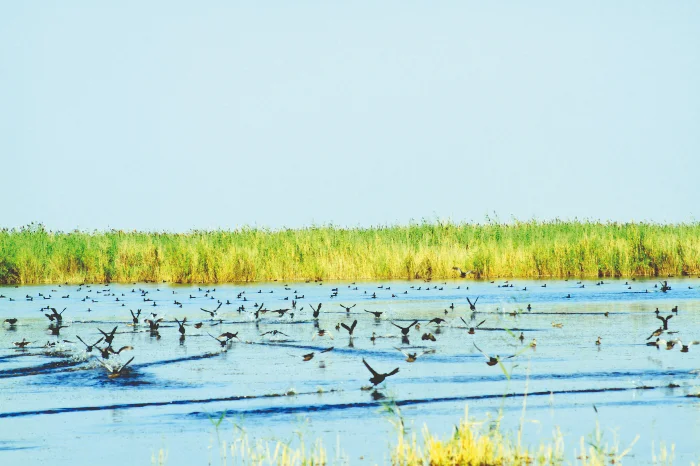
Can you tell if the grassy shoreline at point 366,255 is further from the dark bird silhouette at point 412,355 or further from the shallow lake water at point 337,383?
the dark bird silhouette at point 412,355

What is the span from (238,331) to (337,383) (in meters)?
6.18

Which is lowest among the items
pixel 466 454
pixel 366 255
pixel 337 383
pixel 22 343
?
pixel 466 454

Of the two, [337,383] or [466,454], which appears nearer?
[466,454]

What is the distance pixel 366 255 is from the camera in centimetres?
3044

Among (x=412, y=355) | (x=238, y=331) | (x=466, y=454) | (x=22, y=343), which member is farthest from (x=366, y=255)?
(x=466, y=454)

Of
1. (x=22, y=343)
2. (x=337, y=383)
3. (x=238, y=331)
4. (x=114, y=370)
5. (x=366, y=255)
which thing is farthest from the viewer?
(x=366, y=255)

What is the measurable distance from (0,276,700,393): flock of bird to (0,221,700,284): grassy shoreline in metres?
3.20

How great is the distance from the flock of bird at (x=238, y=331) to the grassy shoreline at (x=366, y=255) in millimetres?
3205

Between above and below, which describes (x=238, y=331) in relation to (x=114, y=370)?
above

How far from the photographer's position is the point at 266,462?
6805mm

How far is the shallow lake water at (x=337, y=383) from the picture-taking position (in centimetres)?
760

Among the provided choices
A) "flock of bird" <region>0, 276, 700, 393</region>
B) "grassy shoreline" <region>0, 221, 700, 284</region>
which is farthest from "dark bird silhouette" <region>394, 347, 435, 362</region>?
"grassy shoreline" <region>0, 221, 700, 284</region>

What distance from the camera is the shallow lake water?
760 cm

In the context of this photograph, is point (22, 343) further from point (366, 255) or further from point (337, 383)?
point (366, 255)
